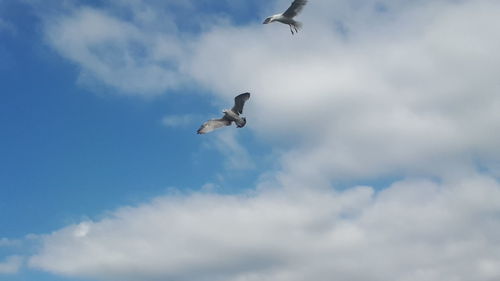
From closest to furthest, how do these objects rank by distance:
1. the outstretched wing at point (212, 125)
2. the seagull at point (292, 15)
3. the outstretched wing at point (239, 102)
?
the seagull at point (292, 15) → the outstretched wing at point (239, 102) → the outstretched wing at point (212, 125)

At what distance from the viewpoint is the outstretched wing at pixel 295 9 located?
208ft

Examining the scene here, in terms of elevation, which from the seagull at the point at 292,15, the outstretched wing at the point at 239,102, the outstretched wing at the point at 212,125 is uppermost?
the seagull at the point at 292,15

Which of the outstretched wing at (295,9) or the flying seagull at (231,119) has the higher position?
the outstretched wing at (295,9)

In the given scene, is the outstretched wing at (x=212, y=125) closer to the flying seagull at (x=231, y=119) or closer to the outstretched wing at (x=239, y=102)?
the flying seagull at (x=231, y=119)

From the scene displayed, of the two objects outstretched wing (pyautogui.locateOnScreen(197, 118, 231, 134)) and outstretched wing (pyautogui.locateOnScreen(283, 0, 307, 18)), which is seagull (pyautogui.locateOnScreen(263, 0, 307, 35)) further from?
outstretched wing (pyautogui.locateOnScreen(197, 118, 231, 134))

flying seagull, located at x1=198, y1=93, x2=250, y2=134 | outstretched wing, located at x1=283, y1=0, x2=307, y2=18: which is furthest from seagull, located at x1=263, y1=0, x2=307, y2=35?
flying seagull, located at x1=198, y1=93, x2=250, y2=134

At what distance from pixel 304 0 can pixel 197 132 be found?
19793 mm

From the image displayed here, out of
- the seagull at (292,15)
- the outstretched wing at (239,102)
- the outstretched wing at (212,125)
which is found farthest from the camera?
the outstretched wing at (212,125)

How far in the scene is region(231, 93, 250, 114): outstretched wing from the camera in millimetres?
68562

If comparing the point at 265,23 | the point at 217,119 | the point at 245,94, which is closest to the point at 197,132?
the point at 217,119

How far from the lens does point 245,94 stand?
68562mm

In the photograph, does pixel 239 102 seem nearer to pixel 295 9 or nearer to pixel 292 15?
pixel 292 15

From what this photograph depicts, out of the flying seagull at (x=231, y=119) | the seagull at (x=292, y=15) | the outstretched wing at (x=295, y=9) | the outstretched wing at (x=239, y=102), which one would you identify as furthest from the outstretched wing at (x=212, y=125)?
the outstretched wing at (x=295, y=9)

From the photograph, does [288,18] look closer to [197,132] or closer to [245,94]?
[245,94]
